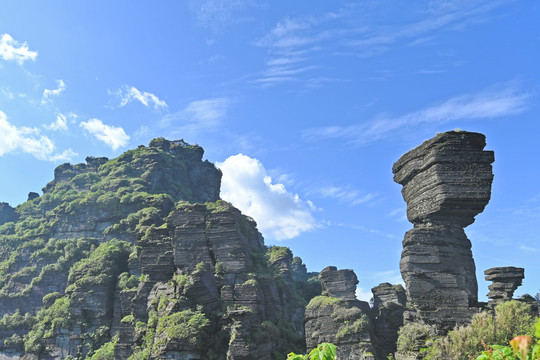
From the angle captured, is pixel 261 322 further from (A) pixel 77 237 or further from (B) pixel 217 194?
(B) pixel 217 194

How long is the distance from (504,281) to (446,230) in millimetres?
10946

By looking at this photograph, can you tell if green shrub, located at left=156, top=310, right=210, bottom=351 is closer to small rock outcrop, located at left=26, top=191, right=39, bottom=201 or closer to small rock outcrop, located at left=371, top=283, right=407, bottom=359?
small rock outcrop, located at left=371, top=283, right=407, bottom=359

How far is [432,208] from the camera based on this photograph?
20.7 m

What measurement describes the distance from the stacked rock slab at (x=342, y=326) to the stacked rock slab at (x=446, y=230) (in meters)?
8.04

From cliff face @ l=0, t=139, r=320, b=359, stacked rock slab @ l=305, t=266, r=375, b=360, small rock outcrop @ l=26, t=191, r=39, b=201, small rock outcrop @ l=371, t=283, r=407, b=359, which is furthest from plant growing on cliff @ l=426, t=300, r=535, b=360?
small rock outcrop @ l=26, t=191, r=39, b=201

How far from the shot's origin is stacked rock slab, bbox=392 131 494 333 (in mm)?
19938

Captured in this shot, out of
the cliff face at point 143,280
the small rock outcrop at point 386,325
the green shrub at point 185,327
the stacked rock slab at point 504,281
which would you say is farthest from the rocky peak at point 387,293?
the green shrub at point 185,327

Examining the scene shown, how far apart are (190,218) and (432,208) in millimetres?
30910

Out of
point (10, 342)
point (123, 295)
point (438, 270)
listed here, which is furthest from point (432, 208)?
point (10, 342)

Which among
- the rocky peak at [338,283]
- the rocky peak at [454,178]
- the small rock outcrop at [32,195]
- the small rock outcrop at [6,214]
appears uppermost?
the small rock outcrop at [32,195]

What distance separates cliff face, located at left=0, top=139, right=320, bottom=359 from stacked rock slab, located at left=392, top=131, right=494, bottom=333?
69.3 ft

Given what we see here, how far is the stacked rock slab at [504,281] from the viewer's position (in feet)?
88.2

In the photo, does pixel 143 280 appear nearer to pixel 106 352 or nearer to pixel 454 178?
pixel 106 352

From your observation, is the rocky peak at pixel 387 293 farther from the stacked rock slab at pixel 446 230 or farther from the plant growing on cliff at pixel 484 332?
the plant growing on cliff at pixel 484 332
